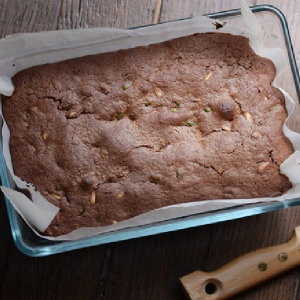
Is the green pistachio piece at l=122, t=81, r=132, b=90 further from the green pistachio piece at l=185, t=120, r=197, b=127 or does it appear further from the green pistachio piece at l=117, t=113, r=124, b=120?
the green pistachio piece at l=185, t=120, r=197, b=127

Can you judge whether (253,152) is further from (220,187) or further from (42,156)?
(42,156)

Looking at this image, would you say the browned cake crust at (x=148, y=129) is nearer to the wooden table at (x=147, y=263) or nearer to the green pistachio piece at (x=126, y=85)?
the green pistachio piece at (x=126, y=85)

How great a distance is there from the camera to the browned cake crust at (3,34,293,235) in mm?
1455

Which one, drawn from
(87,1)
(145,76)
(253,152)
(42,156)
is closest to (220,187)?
(253,152)

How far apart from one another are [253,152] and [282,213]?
29 centimetres

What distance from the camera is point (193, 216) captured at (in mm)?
1463

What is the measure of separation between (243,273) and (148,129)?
21.6 inches

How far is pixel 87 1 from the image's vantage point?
169cm

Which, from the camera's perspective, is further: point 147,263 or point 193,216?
point 147,263

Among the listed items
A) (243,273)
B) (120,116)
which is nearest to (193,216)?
(243,273)

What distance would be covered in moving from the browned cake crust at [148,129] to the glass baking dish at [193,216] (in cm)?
5

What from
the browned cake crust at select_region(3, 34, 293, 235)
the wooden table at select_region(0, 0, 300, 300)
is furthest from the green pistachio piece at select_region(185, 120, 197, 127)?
the wooden table at select_region(0, 0, 300, 300)

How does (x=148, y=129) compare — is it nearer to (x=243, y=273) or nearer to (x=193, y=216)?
(x=193, y=216)

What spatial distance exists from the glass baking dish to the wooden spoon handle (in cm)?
20
